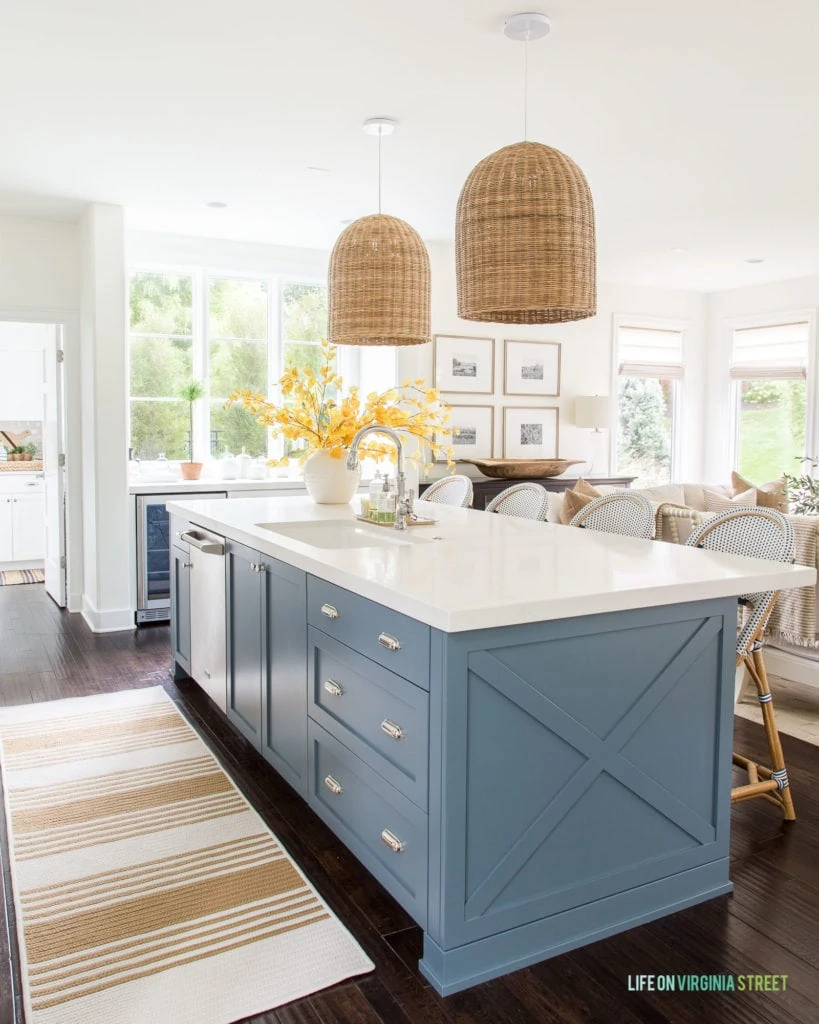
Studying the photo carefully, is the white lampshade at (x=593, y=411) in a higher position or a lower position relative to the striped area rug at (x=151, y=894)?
higher

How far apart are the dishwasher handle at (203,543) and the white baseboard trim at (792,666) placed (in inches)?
103

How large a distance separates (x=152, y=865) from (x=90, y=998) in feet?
2.00

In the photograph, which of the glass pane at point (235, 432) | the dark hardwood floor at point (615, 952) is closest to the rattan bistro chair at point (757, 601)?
the dark hardwood floor at point (615, 952)

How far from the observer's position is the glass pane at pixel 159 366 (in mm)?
6066

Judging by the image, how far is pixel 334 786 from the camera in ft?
7.94

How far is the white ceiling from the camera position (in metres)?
2.88

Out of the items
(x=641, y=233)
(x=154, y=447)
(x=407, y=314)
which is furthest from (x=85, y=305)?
(x=641, y=233)

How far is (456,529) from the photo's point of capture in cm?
309

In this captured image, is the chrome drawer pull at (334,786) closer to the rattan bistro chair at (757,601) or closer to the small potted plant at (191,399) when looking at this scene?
the rattan bistro chair at (757,601)

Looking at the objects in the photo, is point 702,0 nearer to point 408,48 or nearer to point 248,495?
point 408,48

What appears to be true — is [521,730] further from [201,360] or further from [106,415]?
[201,360]

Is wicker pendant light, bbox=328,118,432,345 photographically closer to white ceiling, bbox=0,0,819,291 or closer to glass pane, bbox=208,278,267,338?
white ceiling, bbox=0,0,819,291

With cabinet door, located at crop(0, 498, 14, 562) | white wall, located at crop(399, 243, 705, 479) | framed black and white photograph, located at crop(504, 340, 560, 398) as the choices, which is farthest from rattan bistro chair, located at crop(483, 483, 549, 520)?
cabinet door, located at crop(0, 498, 14, 562)

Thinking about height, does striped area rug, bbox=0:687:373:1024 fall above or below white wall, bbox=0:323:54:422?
below
